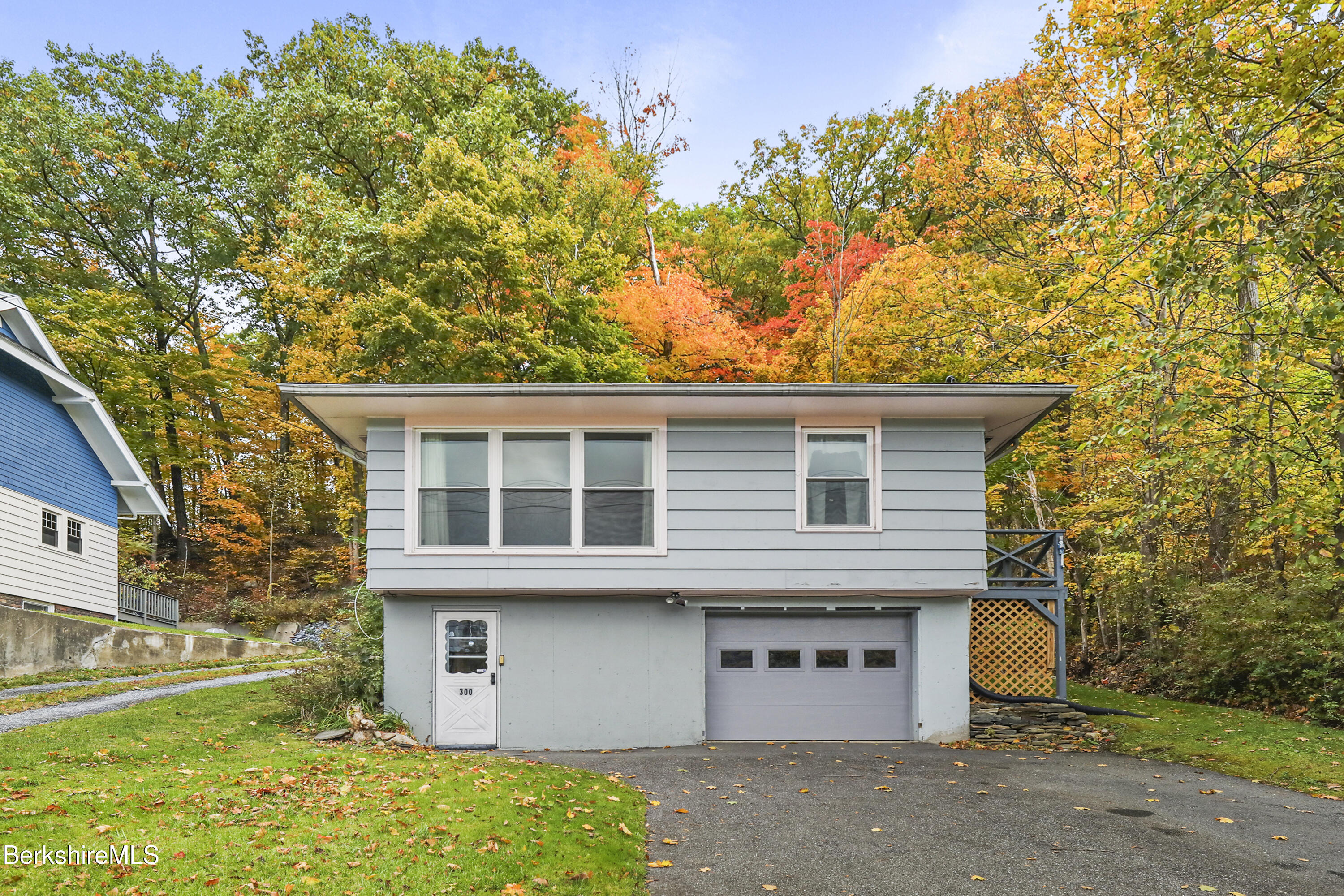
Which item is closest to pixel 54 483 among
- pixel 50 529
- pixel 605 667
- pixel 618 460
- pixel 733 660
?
pixel 50 529

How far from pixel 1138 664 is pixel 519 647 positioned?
1258 cm

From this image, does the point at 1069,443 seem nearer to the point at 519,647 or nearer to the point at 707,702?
the point at 707,702

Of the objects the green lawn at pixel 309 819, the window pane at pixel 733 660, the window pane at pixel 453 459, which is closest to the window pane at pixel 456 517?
the window pane at pixel 453 459

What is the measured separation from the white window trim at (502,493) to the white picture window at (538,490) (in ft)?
0.05

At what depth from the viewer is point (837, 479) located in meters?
11.2

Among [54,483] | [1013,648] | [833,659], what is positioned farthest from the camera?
[54,483]

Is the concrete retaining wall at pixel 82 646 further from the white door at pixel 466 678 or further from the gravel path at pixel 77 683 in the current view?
the white door at pixel 466 678

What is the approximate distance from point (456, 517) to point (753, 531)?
3.89 m

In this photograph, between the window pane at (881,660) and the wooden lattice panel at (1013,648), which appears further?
the wooden lattice panel at (1013,648)

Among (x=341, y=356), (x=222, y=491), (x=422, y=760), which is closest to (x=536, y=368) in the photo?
(x=341, y=356)

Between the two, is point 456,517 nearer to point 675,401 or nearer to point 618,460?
point 618,460

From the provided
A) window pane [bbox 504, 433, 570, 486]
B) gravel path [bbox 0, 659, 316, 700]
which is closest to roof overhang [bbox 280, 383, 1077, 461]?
window pane [bbox 504, 433, 570, 486]

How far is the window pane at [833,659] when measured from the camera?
37.5 feet

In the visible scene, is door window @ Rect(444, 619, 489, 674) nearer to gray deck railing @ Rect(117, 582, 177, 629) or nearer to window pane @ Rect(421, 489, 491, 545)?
window pane @ Rect(421, 489, 491, 545)
